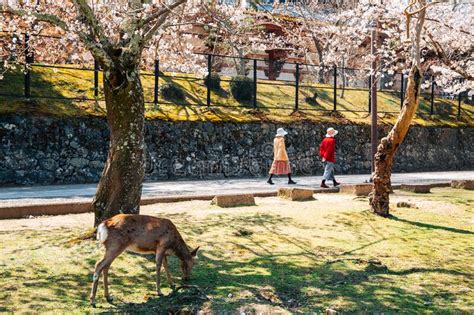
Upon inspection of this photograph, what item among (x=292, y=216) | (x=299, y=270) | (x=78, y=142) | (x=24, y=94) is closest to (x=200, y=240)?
(x=299, y=270)

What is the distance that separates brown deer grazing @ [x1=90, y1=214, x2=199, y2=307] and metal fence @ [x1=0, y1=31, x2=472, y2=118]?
9442mm

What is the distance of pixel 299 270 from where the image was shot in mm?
7191

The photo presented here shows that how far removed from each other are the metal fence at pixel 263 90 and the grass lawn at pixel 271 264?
7.19 metres

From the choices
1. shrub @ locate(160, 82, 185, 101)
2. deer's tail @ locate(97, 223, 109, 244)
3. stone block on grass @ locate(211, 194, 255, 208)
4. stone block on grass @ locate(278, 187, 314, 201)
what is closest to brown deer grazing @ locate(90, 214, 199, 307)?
deer's tail @ locate(97, 223, 109, 244)

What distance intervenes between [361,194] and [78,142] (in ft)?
29.6

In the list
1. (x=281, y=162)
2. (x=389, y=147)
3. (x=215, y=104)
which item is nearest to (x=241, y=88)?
(x=215, y=104)

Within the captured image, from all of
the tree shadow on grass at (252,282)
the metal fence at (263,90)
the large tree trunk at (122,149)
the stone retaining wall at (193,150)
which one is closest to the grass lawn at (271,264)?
the tree shadow on grass at (252,282)

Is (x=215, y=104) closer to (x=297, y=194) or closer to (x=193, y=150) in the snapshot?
(x=193, y=150)

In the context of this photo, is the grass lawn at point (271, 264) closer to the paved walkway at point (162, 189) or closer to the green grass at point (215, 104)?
the paved walkway at point (162, 189)

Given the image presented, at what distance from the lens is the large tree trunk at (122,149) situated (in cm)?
826

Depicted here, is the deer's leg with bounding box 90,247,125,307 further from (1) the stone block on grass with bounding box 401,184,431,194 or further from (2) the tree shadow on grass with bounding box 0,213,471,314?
(1) the stone block on grass with bounding box 401,184,431,194

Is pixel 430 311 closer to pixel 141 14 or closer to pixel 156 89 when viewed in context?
pixel 141 14

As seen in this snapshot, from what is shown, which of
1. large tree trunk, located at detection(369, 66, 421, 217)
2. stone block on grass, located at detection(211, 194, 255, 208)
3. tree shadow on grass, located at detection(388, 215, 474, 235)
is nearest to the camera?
tree shadow on grass, located at detection(388, 215, 474, 235)

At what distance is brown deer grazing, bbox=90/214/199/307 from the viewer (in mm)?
5707
